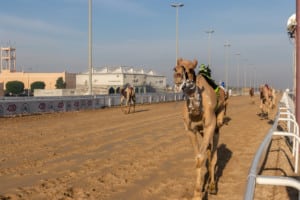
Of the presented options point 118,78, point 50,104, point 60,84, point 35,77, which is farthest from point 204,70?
point 35,77

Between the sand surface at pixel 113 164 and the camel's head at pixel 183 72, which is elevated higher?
the camel's head at pixel 183 72

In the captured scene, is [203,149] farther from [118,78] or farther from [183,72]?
[118,78]

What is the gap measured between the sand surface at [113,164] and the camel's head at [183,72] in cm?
205

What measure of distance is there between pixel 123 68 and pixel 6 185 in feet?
324

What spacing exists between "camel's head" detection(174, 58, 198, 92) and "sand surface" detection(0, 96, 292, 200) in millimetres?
2051

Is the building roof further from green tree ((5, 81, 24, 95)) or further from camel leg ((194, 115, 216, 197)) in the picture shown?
camel leg ((194, 115, 216, 197))

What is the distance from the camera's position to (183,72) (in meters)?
4.26

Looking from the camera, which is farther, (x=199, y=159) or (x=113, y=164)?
(x=113, y=164)

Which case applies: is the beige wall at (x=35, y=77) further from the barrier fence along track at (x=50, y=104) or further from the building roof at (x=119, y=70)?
the barrier fence along track at (x=50, y=104)

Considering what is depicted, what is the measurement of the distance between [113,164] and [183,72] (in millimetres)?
4231

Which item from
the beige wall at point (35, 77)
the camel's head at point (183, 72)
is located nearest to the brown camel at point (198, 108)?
the camel's head at point (183, 72)

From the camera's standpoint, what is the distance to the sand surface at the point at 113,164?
5.88 m

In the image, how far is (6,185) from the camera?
6.31 m

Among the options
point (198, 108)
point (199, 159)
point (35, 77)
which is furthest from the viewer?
point (35, 77)
